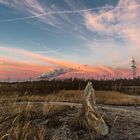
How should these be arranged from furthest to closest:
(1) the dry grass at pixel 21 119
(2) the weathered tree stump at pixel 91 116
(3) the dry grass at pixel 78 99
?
(3) the dry grass at pixel 78 99 < (2) the weathered tree stump at pixel 91 116 < (1) the dry grass at pixel 21 119

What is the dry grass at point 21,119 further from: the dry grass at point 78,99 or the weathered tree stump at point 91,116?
the dry grass at point 78,99

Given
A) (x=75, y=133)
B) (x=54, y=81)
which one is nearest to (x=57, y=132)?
(x=75, y=133)

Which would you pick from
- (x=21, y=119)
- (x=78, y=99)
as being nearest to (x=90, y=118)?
(x=21, y=119)

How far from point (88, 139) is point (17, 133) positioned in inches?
136

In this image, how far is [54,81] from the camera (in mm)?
57000

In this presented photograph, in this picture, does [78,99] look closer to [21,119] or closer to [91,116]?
[91,116]

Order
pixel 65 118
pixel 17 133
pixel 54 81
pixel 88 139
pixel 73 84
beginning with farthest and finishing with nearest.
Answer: pixel 54 81, pixel 73 84, pixel 65 118, pixel 88 139, pixel 17 133

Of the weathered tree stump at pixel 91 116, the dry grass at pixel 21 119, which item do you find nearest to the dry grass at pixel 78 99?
the dry grass at pixel 21 119

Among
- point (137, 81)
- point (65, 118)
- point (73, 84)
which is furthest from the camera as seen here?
point (137, 81)

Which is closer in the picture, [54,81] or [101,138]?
[101,138]

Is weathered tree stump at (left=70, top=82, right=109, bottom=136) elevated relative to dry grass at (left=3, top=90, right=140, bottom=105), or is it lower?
lower

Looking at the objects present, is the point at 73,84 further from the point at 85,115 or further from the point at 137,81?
the point at 85,115

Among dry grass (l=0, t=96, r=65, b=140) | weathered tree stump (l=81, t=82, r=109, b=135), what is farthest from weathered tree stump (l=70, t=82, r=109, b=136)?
dry grass (l=0, t=96, r=65, b=140)

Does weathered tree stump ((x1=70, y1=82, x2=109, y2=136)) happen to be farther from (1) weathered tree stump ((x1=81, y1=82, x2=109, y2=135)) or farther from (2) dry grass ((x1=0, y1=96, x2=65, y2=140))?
(2) dry grass ((x1=0, y1=96, x2=65, y2=140))
